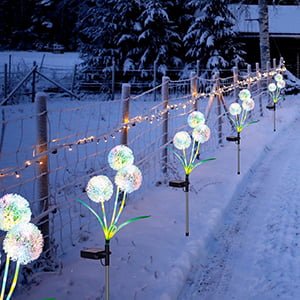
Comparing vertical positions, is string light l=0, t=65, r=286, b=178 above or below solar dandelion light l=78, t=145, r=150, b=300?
above

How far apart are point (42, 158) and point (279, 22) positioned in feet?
86.1

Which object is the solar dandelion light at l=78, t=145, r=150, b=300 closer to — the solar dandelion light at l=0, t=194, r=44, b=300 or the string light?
the string light

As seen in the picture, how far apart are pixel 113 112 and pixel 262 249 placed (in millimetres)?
11510

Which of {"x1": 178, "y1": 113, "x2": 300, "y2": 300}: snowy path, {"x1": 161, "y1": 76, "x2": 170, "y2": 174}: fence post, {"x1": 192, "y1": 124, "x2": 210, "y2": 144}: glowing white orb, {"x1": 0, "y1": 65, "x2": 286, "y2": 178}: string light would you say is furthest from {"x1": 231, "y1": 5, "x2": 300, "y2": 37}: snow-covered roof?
{"x1": 192, "y1": 124, "x2": 210, "y2": 144}: glowing white orb

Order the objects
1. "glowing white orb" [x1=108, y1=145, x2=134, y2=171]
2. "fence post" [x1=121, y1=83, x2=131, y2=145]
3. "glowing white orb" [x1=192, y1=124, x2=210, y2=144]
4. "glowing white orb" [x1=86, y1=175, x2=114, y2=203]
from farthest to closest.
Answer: "glowing white orb" [x1=192, y1=124, x2=210, y2=144], "fence post" [x1=121, y1=83, x2=131, y2=145], "glowing white orb" [x1=108, y1=145, x2=134, y2=171], "glowing white orb" [x1=86, y1=175, x2=114, y2=203]

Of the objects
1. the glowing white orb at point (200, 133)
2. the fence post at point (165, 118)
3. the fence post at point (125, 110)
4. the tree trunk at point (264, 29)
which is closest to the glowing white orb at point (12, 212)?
Answer: the fence post at point (125, 110)

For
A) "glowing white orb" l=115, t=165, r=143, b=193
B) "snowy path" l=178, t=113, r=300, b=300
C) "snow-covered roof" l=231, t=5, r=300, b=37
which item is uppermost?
"snow-covered roof" l=231, t=5, r=300, b=37

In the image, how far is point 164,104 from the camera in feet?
26.2

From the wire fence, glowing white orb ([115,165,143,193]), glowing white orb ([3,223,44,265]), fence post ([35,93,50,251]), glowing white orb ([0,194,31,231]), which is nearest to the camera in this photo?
glowing white orb ([3,223,44,265])

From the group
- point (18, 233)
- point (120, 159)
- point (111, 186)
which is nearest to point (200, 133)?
point (120, 159)

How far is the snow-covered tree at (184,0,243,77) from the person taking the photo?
2119cm

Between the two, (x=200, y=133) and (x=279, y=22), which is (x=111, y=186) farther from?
(x=279, y=22)

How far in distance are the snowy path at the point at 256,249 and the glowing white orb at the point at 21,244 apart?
6.37 ft


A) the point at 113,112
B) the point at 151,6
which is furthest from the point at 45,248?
the point at 151,6
